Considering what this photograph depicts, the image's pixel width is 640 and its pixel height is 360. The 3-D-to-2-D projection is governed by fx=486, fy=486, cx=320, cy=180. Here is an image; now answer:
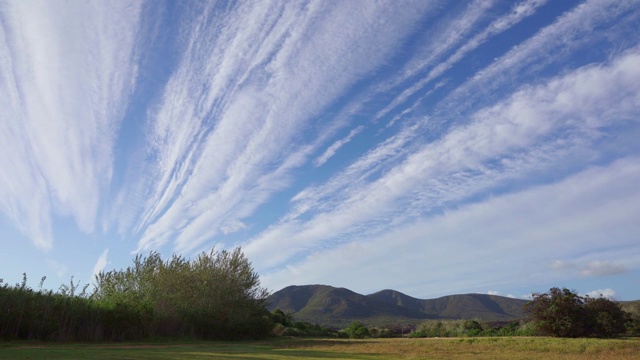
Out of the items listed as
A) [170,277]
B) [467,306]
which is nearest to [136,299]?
[170,277]

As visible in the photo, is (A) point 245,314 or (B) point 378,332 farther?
(B) point 378,332

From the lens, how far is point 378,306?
425 ft

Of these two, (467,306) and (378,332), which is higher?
(467,306)

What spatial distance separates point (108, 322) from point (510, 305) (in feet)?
481

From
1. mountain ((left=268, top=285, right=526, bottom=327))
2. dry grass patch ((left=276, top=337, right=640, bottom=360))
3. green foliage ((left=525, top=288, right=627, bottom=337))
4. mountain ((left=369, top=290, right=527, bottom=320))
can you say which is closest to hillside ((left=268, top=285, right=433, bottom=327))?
mountain ((left=268, top=285, right=526, bottom=327))

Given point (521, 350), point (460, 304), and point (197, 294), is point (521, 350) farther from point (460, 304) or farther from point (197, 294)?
point (460, 304)

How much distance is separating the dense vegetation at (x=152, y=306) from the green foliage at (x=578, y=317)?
2445cm

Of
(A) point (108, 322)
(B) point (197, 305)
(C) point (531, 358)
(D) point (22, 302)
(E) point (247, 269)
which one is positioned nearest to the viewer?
(C) point (531, 358)

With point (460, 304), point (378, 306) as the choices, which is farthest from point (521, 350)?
point (460, 304)

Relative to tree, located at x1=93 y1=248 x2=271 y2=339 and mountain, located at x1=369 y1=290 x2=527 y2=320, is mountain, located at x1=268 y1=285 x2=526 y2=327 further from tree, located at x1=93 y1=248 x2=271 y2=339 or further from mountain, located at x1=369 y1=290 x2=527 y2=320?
tree, located at x1=93 y1=248 x2=271 y2=339

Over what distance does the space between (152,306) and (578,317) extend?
93.3ft

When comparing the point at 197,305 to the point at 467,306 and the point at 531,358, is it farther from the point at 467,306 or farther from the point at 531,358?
the point at 467,306

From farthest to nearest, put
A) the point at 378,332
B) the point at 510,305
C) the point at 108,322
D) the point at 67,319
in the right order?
the point at 510,305
the point at 378,332
the point at 108,322
the point at 67,319

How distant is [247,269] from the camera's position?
45344mm
